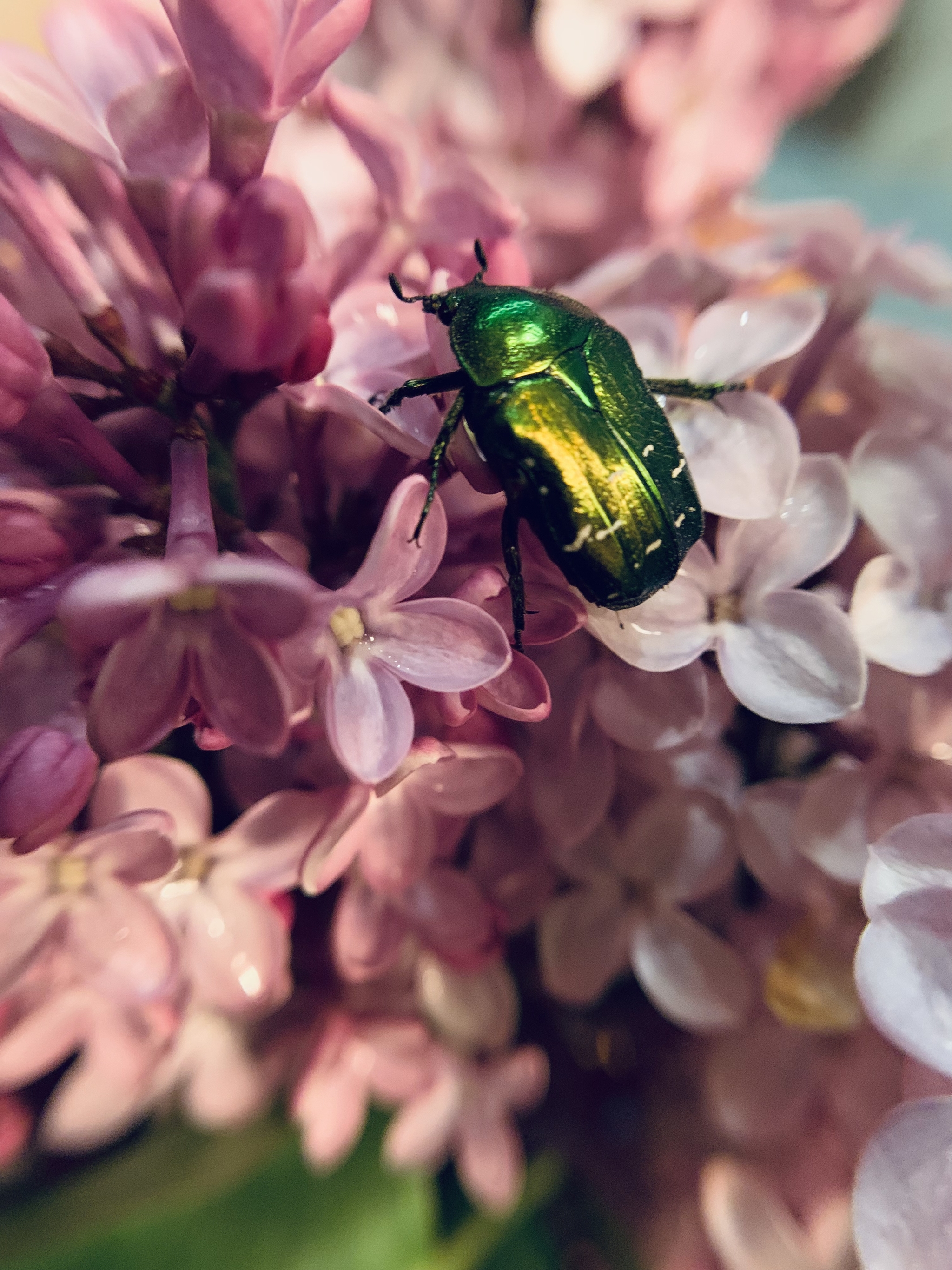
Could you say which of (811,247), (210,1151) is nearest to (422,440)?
(811,247)

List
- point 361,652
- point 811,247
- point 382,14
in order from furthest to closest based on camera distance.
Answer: point 382,14 → point 811,247 → point 361,652

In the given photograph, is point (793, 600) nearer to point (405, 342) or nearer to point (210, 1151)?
point (405, 342)

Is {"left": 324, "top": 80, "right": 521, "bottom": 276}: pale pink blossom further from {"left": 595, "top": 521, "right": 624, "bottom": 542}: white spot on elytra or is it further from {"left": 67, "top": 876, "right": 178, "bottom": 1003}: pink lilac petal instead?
{"left": 67, "top": 876, "right": 178, "bottom": 1003}: pink lilac petal

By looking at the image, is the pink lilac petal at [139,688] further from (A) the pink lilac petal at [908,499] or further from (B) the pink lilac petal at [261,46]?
(A) the pink lilac petal at [908,499]

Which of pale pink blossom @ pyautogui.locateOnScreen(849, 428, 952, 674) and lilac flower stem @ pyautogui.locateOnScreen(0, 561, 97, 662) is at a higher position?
lilac flower stem @ pyautogui.locateOnScreen(0, 561, 97, 662)

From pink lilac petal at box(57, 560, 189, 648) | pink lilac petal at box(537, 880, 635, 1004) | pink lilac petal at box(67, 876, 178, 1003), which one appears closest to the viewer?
pink lilac petal at box(57, 560, 189, 648)

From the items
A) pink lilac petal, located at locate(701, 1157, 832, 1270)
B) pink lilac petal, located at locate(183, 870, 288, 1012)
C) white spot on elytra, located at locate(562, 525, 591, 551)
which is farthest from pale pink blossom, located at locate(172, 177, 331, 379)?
pink lilac petal, located at locate(701, 1157, 832, 1270)

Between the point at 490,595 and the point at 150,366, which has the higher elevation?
the point at 150,366

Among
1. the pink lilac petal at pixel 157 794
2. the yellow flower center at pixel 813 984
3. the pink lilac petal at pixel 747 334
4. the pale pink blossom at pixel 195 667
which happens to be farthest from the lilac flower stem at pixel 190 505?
the yellow flower center at pixel 813 984
